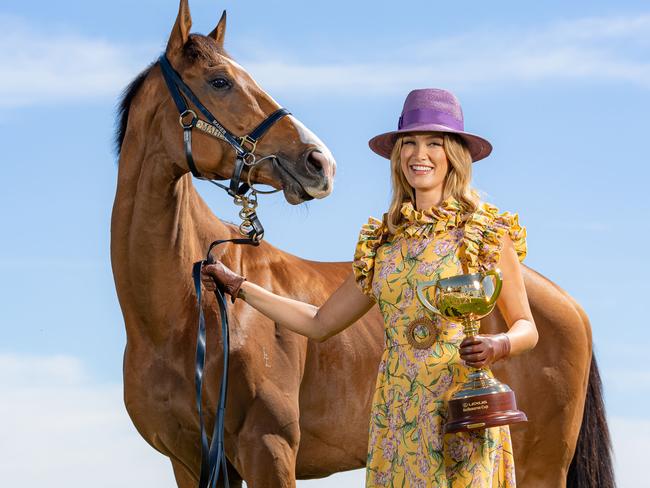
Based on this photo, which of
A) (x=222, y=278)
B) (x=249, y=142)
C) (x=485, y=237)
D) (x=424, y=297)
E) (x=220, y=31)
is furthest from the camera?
(x=220, y=31)

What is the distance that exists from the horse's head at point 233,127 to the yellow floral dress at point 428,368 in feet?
4.79

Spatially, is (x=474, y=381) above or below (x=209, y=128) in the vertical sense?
below

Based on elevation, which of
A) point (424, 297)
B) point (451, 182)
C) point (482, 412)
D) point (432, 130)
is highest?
point (432, 130)

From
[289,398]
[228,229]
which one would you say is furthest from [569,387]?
[228,229]

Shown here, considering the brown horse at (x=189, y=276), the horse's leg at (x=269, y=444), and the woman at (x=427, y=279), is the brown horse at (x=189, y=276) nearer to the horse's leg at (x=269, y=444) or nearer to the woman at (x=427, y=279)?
the horse's leg at (x=269, y=444)

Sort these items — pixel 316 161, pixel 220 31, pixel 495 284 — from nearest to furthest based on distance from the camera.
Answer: pixel 495 284
pixel 316 161
pixel 220 31

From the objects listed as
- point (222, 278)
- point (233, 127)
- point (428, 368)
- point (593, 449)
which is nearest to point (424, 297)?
point (428, 368)

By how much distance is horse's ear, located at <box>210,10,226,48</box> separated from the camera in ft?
21.3

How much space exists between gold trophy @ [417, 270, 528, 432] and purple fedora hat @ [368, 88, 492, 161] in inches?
27.9

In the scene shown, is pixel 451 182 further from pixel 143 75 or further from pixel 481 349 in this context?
pixel 143 75

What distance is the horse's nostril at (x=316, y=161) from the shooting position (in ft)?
18.9

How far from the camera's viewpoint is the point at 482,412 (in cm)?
390

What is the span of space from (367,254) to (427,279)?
360mm

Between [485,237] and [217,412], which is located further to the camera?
[217,412]
